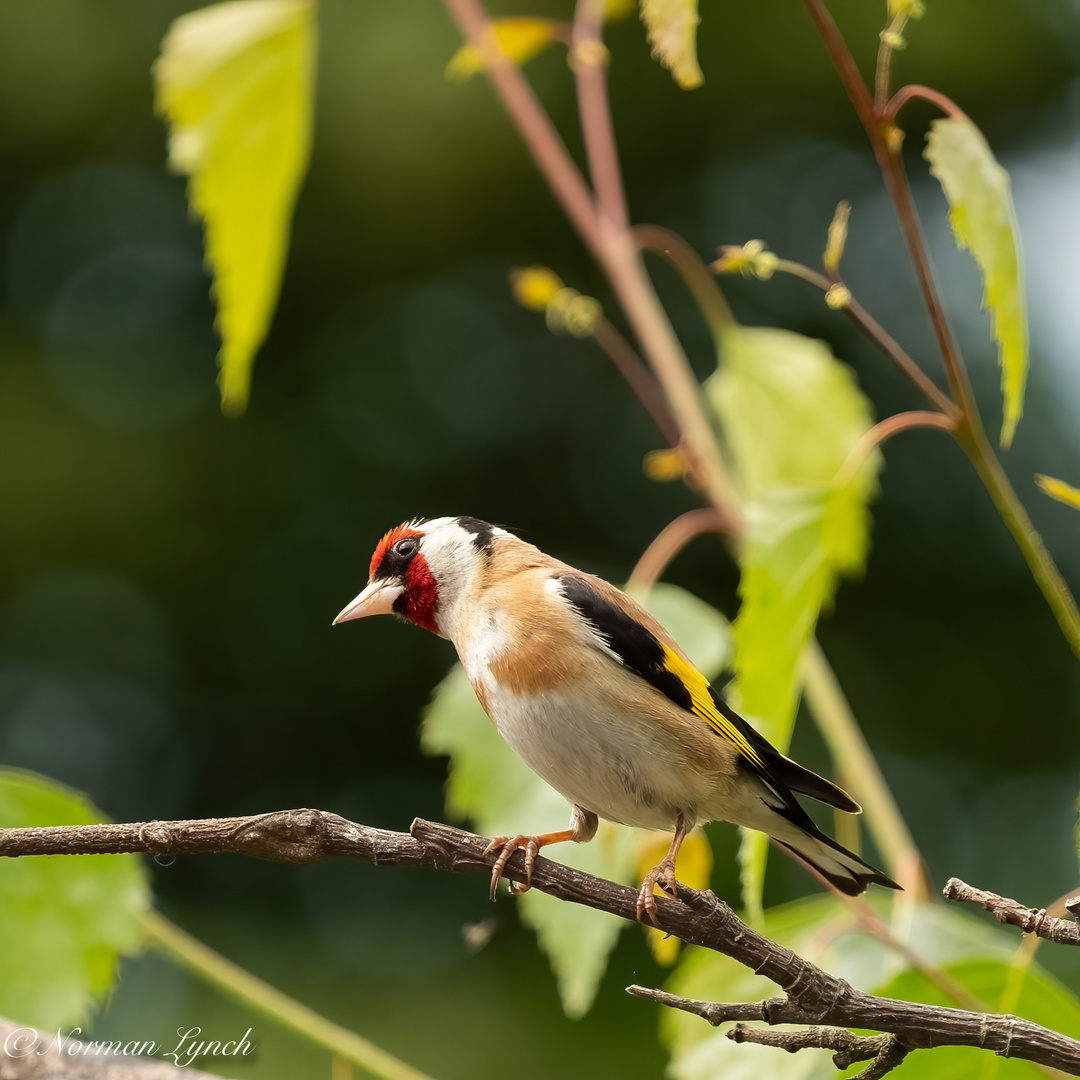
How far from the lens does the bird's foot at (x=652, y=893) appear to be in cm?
86

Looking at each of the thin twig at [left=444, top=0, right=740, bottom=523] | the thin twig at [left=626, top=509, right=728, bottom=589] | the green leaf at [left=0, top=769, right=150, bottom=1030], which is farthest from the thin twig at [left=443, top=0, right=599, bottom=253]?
the green leaf at [left=0, top=769, right=150, bottom=1030]

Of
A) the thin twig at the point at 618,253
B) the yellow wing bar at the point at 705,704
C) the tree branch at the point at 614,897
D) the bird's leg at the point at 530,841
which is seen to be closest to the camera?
the tree branch at the point at 614,897

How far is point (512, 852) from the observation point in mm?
1085

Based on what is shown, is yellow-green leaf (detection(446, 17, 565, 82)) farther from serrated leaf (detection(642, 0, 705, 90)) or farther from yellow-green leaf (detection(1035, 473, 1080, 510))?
yellow-green leaf (detection(1035, 473, 1080, 510))

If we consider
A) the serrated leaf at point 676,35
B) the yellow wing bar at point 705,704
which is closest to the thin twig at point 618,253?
the yellow wing bar at point 705,704

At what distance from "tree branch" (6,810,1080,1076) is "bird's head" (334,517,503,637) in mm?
579

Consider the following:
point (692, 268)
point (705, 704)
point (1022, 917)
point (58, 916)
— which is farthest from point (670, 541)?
point (58, 916)

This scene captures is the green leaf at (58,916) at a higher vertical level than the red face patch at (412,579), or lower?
lower

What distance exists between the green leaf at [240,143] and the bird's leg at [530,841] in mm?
436

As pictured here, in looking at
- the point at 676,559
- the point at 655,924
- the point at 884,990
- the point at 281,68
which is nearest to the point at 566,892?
the point at 655,924

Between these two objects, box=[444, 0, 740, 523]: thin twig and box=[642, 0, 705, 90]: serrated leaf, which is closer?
box=[642, 0, 705, 90]: serrated leaf

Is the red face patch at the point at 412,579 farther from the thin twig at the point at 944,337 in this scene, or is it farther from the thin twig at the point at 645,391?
the thin twig at the point at 944,337

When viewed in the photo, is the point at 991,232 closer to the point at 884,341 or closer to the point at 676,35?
the point at 884,341

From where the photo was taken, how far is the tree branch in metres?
0.78
